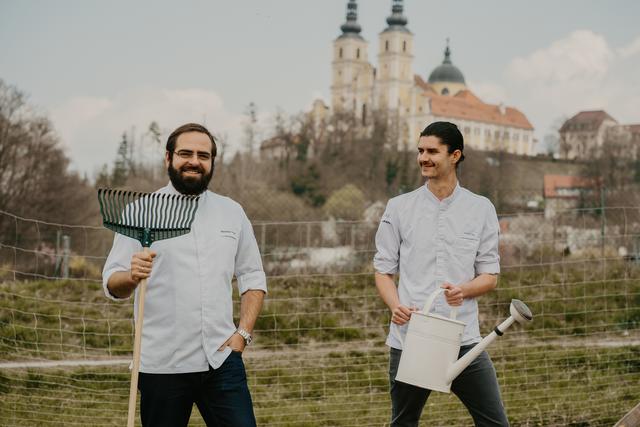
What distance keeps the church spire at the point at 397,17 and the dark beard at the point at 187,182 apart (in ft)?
400

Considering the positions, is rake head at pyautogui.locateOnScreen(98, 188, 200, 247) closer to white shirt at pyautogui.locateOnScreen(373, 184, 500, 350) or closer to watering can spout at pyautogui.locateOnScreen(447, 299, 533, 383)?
white shirt at pyautogui.locateOnScreen(373, 184, 500, 350)

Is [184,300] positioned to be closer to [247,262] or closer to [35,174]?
[247,262]

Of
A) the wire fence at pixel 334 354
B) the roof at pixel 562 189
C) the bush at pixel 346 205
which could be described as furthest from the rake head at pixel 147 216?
the roof at pixel 562 189

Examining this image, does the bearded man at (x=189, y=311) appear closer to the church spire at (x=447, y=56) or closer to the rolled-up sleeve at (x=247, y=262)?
the rolled-up sleeve at (x=247, y=262)

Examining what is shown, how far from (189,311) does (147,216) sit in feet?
1.09

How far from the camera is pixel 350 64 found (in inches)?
4668

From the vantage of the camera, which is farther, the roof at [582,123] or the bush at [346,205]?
the roof at [582,123]

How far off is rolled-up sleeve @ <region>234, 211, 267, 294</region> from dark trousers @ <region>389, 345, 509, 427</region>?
605mm

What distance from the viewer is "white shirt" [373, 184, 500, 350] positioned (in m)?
3.46

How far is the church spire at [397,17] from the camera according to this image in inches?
4833

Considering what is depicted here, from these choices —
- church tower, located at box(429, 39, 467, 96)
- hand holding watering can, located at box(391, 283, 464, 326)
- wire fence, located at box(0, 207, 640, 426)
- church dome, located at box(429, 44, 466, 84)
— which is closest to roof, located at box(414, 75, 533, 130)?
church tower, located at box(429, 39, 467, 96)

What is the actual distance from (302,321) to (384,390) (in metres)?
1.71

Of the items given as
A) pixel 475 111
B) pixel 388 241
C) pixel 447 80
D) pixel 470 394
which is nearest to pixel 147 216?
pixel 388 241

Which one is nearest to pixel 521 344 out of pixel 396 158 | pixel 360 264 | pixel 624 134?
pixel 360 264
